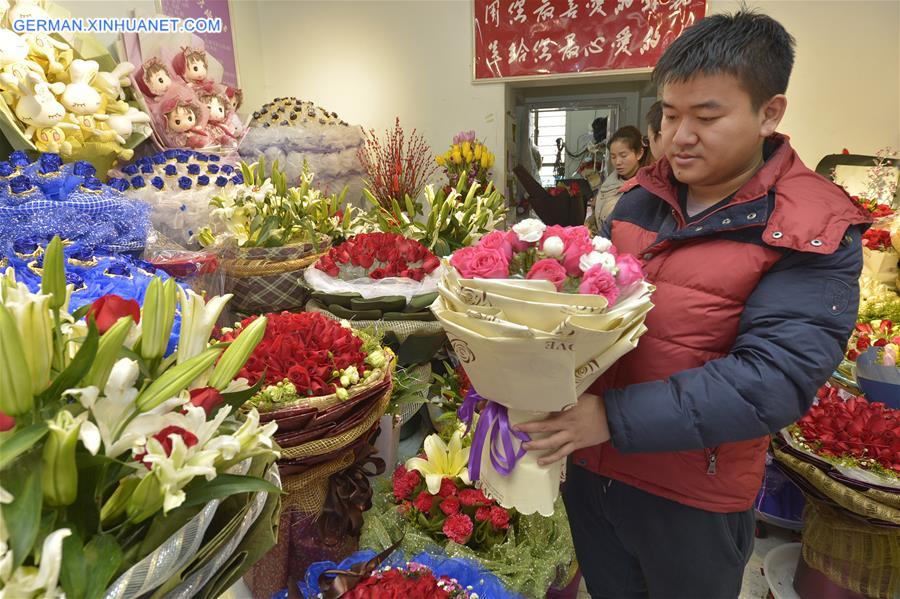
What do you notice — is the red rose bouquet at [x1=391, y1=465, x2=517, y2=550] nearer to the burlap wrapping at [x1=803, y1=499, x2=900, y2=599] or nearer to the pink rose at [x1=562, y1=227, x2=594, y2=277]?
the pink rose at [x1=562, y1=227, x2=594, y2=277]

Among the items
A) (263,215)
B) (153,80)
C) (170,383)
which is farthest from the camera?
(153,80)

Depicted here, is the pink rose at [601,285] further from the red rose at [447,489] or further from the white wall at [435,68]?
the white wall at [435,68]

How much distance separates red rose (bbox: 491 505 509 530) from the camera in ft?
3.93

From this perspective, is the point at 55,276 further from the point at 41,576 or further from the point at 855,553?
the point at 855,553

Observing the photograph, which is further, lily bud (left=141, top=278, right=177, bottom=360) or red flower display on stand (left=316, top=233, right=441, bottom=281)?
red flower display on stand (left=316, top=233, right=441, bottom=281)

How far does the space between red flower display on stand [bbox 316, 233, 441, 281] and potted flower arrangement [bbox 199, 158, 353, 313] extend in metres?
0.14

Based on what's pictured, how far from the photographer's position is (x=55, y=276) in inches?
20.0

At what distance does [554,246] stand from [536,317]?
0.12 metres

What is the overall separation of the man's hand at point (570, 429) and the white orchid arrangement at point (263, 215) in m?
1.35

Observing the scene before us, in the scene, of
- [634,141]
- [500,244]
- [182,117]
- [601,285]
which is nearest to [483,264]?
[500,244]

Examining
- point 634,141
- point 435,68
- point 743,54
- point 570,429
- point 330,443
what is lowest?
point 330,443

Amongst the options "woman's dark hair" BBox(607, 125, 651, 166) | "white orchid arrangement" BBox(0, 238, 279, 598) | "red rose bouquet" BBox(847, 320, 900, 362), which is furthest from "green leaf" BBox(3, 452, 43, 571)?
"woman's dark hair" BBox(607, 125, 651, 166)

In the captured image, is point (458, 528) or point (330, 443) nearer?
point (330, 443)

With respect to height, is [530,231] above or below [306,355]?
above
